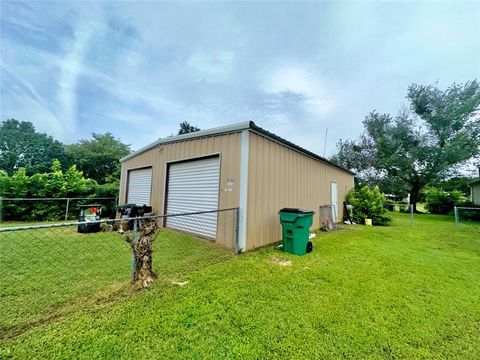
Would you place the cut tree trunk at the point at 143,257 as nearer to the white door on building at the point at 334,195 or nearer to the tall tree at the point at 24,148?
the white door on building at the point at 334,195

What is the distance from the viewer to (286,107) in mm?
13055

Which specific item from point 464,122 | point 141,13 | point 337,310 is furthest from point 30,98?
point 464,122

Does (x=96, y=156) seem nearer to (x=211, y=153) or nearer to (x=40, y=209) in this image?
(x=40, y=209)

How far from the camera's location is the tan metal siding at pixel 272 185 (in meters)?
5.34

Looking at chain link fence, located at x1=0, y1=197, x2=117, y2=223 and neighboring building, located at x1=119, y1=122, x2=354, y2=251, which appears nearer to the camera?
neighboring building, located at x1=119, y1=122, x2=354, y2=251

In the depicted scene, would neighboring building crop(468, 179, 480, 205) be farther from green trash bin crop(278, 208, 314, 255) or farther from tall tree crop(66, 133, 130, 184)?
tall tree crop(66, 133, 130, 184)

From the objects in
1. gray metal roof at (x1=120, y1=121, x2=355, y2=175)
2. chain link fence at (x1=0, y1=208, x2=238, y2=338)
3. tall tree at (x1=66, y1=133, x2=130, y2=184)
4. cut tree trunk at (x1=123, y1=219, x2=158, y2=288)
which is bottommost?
chain link fence at (x1=0, y1=208, x2=238, y2=338)

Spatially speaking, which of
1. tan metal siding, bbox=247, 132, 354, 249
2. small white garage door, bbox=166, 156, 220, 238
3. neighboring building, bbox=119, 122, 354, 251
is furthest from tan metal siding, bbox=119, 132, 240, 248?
tan metal siding, bbox=247, 132, 354, 249

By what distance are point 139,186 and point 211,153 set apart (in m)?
5.33

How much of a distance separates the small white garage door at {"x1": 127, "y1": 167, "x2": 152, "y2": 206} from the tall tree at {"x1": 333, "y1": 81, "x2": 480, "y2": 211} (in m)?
21.2

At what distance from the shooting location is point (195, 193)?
6570mm

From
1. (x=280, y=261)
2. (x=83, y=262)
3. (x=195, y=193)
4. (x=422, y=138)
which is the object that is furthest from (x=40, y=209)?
(x=422, y=138)

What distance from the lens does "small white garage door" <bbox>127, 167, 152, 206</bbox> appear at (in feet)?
29.0

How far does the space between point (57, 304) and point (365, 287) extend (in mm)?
4393
